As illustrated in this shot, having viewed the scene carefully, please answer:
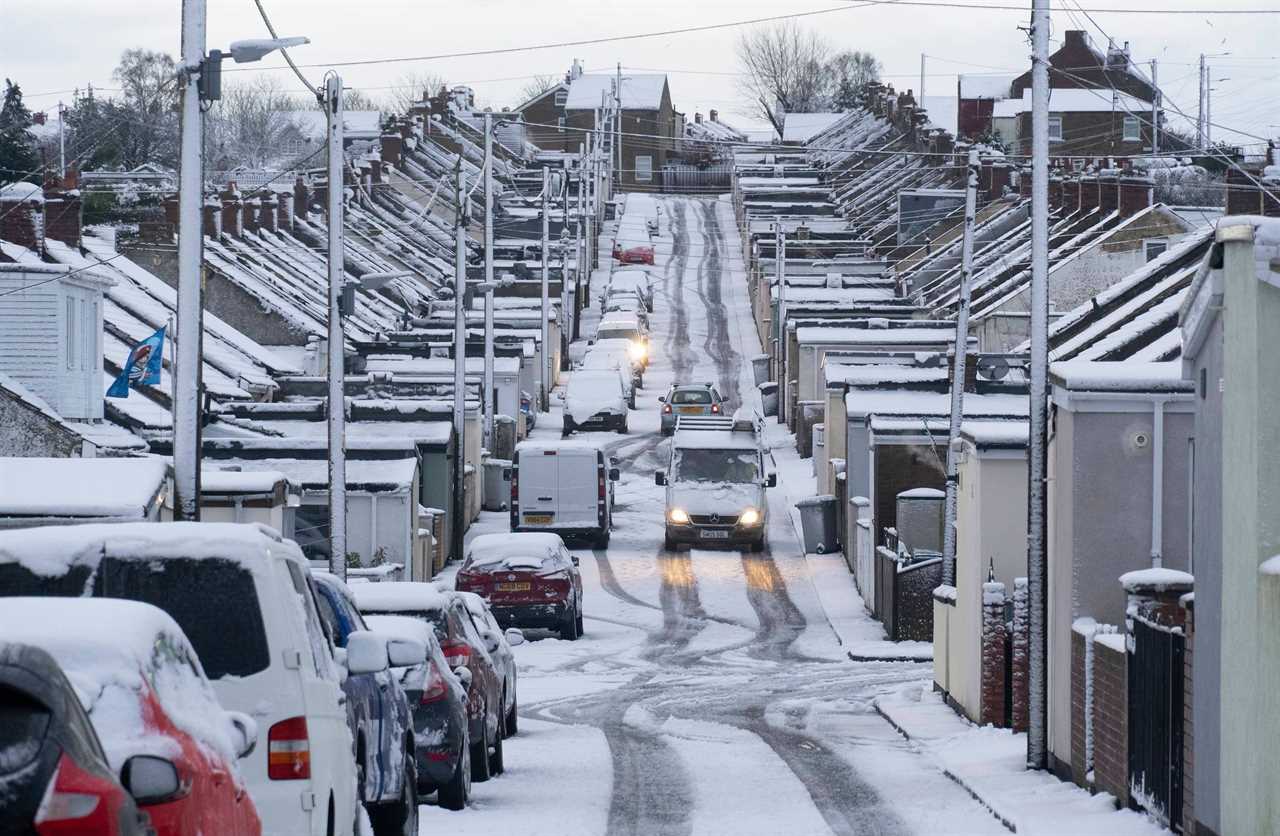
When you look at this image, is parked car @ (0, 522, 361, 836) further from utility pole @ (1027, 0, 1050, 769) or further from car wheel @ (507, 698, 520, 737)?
car wheel @ (507, 698, 520, 737)

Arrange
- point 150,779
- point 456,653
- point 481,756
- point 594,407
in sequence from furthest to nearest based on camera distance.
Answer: point 594,407, point 481,756, point 456,653, point 150,779

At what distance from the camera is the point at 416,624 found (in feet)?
52.5

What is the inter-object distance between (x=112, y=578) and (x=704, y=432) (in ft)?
130

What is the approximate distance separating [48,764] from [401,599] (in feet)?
39.5

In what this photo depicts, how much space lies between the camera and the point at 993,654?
22.9 m

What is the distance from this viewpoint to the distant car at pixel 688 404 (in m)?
66.6

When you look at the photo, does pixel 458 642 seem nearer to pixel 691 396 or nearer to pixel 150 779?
pixel 150 779

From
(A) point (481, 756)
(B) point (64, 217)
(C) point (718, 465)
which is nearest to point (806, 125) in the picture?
(C) point (718, 465)

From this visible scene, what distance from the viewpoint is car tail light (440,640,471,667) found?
1770 cm

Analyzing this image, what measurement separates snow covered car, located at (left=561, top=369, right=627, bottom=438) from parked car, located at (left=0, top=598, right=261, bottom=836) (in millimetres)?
58550

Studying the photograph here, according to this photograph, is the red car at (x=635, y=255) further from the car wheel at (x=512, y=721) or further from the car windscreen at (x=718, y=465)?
the car wheel at (x=512, y=721)

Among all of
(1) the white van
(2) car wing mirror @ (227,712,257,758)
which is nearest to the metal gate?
(2) car wing mirror @ (227,712,257,758)

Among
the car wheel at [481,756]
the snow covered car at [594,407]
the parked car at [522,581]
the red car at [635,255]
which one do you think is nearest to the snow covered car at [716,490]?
the parked car at [522,581]

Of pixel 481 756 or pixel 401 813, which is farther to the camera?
pixel 481 756
